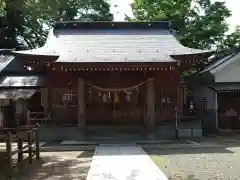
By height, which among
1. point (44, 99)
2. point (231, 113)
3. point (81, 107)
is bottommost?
point (231, 113)

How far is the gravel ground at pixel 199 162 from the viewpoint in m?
8.98

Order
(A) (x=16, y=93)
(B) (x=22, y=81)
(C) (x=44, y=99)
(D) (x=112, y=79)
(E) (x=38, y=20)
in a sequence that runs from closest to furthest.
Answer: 1. (D) (x=112, y=79)
2. (A) (x=16, y=93)
3. (C) (x=44, y=99)
4. (B) (x=22, y=81)
5. (E) (x=38, y=20)

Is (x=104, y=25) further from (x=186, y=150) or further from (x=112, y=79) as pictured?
(x=186, y=150)

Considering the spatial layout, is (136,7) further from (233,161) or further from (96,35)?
(233,161)

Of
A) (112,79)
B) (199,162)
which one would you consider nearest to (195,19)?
(112,79)

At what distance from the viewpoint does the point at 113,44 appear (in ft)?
65.4

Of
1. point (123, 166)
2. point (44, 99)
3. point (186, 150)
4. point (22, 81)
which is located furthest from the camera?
point (22, 81)

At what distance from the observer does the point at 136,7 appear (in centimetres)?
2977

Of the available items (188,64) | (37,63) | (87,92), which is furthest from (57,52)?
(188,64)

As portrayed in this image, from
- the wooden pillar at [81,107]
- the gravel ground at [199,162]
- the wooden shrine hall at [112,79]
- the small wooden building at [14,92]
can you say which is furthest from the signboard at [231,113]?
the small wooden building at [14,92]

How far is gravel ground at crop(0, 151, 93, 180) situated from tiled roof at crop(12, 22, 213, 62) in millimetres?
5571

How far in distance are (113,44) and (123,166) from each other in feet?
35.1

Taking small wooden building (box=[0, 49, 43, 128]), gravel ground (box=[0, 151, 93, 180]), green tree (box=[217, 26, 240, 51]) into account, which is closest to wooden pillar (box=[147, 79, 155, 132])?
gravel ground (box=[0, 151, 93, 180])

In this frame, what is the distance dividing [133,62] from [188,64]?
9.96ft
